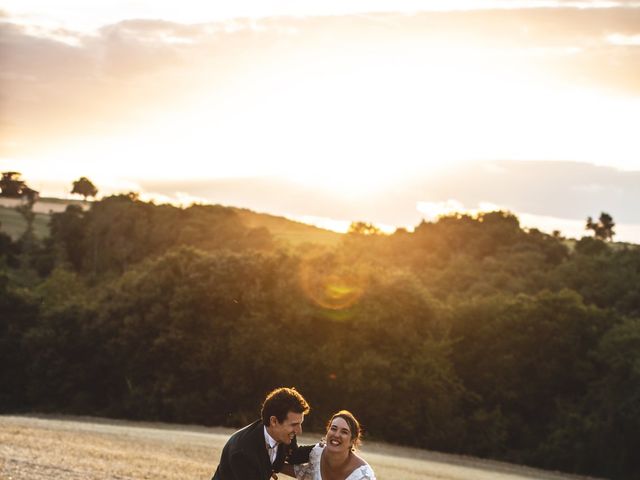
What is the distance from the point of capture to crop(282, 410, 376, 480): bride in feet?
25.6

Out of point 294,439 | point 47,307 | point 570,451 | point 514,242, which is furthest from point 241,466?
point 514,242

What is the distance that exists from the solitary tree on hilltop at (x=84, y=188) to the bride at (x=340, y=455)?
135 meters

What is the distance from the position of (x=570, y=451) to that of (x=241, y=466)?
127 feet

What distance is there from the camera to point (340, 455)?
7867mm

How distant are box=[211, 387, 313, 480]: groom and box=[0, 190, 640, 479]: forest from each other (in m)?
37.8

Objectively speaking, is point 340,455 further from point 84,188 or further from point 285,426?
point 84,188

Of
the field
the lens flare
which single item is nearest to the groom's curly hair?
the field

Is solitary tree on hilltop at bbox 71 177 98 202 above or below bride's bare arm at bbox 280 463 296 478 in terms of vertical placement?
above

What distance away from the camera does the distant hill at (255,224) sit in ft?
371

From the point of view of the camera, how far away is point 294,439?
8195mm

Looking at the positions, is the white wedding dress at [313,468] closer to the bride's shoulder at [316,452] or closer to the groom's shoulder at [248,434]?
the bride's shoulder at [316,452]

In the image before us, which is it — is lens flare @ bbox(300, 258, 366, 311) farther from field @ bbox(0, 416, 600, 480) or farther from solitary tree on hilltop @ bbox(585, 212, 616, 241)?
solitary tree on hilltop @ bbox(585, 212, 616, 241)

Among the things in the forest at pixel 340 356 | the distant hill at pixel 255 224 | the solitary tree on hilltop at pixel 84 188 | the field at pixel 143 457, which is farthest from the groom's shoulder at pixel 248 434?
the solitary tree on hilltop at pixel 84 188

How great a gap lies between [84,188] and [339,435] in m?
137
